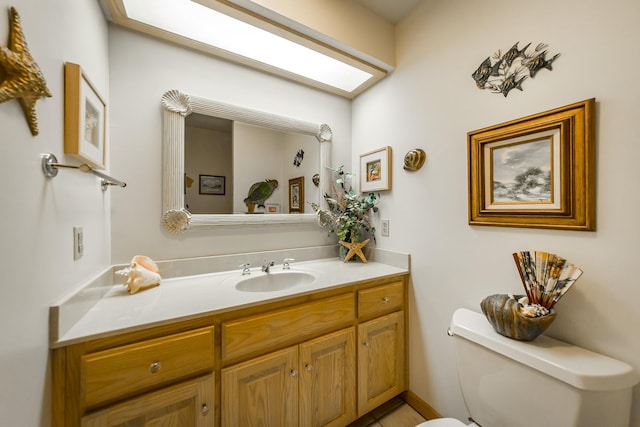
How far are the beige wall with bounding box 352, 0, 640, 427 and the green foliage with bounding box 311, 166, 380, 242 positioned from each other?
0.15 m

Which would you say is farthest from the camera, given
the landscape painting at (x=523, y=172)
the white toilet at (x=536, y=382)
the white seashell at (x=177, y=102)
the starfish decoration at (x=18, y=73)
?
the white seashell at (x=177, y=102)

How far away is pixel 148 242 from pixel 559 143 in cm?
188

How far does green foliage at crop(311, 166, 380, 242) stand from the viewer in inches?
68.2

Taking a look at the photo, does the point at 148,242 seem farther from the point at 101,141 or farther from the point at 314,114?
the point at 314,114

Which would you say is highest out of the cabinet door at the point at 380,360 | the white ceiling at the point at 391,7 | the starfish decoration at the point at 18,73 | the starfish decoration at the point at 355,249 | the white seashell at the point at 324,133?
the white ceiling at the point at 391,7

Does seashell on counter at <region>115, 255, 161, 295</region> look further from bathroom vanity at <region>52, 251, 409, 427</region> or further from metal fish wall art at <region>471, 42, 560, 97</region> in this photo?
metal fish wall art at <region>471, 42, 560, 97</region>

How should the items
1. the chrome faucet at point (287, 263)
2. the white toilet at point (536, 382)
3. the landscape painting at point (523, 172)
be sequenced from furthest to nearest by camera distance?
the chrome faucet at point (287, 263)
the landscape painting at point (523, 172)
the white toilet at point (536, 382)

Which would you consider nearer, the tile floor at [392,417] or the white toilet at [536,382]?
the white toilet at [536,382]

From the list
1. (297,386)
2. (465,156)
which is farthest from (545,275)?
(297,386)

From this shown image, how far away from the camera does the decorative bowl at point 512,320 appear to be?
849 mm

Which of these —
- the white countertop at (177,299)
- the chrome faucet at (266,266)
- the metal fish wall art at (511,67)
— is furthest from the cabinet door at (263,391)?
the metal fish wall art at (511,67)

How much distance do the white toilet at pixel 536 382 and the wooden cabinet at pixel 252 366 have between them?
430 mm

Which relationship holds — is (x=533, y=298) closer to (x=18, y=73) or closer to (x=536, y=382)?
(x=536, y=382)

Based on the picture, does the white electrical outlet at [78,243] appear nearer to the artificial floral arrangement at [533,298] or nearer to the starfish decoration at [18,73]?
the starfish decoration at [18,73]
